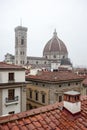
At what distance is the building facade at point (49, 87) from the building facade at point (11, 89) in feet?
10.3

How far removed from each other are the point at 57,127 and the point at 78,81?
24512 millimetres

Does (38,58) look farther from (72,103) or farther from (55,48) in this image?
(72,103)

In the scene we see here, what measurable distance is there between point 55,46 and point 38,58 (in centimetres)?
1202

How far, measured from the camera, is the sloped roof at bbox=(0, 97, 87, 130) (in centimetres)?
617

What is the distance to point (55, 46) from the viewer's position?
3661 inches

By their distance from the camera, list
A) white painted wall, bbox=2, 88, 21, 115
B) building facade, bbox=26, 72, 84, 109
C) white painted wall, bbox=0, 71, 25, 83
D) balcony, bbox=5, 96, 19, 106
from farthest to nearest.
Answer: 1. building facade, bbox=26, 72, 84, 109
2. balcony, bbox=5, 96, 19, 106
3. white painted wall, bbox=2, 88, 21, 115
4. white painted wall, bbox=0, 71, 25, 83

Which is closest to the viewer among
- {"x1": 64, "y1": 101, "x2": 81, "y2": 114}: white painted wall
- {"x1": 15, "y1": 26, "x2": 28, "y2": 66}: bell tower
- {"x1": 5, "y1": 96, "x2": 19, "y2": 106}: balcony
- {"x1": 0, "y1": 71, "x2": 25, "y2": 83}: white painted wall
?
{"x1": 64, "y1": 101, "x2": 81, "y2": 114}: white painted wall

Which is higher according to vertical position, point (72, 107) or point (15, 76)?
point (15, 76)

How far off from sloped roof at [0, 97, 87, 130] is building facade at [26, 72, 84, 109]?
57.3 feet

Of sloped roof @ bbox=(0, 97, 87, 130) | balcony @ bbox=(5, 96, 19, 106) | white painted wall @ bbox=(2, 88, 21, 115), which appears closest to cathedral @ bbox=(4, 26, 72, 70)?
white painted wall @ bbox=(2, 88, 21, 115)

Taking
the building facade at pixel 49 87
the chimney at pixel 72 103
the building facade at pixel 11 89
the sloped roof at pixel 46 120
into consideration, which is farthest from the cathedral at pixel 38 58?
the sloped roof at pixel 46 120

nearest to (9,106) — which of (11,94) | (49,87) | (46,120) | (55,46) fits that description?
(11,94)

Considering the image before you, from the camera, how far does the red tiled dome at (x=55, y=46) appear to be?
9306 cm

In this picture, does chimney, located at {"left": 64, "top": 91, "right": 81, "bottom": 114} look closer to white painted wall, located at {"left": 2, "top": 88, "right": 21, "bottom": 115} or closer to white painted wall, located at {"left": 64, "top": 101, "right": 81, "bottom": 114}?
white painted wall, located at {"left": 64, "top": 101, "right": 81, "bottom": 114}
